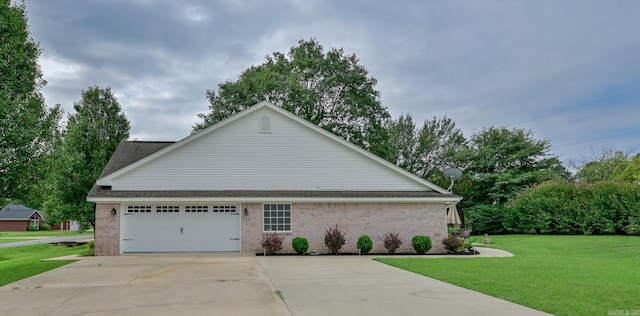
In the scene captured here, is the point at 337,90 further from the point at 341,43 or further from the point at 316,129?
the point at 316,129

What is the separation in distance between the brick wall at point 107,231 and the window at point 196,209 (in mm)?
2542

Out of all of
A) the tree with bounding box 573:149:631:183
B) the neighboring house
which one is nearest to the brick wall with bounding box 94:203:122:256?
the tree with bounding box 573:149:631:183

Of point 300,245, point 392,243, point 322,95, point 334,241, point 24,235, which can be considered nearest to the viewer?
point 300,245

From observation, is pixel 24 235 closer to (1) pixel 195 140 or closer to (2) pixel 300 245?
(1) pixel 195 140

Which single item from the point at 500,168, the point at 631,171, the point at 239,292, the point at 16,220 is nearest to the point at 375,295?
the point at 239,292

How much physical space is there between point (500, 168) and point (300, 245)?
27.2 m

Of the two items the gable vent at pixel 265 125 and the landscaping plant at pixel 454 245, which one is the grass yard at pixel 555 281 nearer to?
the landscaping plant at pixel 454 245

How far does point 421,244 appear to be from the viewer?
61.2 ft

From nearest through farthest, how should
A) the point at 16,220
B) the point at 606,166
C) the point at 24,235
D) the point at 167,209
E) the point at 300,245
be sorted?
1. the point at 300,245
2. the point at 167,209
3. the point at 606,166
4. the point at 24,235
5. the point at 16,220

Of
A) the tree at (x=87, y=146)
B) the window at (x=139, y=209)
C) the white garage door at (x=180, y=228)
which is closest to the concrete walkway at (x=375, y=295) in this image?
the white garage door at (x=180, y=228)

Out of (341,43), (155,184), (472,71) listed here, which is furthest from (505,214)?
(155,184)

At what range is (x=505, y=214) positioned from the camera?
33219 millimetres

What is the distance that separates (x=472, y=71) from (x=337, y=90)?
1357cm

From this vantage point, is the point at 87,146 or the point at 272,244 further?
the point at 87,146
